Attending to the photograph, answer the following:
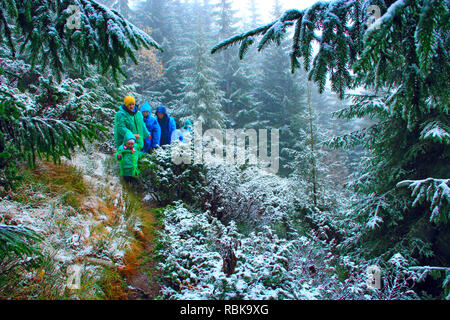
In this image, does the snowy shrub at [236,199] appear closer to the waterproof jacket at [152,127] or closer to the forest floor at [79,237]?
the forest floor at [79,237]

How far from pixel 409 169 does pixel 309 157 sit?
3.93m

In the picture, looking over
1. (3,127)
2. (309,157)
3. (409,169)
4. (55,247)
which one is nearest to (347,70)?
(3,127)

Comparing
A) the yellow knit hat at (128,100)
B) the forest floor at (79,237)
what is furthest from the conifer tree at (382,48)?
the yellow knit hat at (128,100)

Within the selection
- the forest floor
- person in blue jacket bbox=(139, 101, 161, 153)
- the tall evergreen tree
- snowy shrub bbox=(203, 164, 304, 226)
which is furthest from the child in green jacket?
the tall evergreen tree

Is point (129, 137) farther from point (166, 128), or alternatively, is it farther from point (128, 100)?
point (166, 128)

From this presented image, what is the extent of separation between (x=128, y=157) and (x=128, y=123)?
902mm

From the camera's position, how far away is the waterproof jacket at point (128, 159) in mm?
5227

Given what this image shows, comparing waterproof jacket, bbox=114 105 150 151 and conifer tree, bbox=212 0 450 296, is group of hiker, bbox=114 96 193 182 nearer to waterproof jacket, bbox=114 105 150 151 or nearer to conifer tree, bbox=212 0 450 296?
waterproof jacket, bbox=114 105 150 151

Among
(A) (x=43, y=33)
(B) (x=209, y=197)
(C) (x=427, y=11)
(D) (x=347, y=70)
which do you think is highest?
(A) (x=43, y=33)

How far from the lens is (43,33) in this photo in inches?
86.3

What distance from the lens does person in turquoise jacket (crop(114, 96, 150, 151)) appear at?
5469mm

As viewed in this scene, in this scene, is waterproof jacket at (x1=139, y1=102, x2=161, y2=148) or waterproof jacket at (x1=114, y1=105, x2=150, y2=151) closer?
waterproof jacket at (x1=114, y1=105, x2=150, y2=151)

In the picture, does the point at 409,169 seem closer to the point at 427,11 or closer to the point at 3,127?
the point at 427,11
